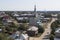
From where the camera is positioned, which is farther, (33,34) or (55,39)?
(33,34)

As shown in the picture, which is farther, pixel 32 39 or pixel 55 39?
pixel 32 39

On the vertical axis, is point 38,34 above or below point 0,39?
below

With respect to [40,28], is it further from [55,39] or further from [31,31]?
[55,39]

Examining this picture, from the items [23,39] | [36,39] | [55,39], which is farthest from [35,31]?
[55,39]

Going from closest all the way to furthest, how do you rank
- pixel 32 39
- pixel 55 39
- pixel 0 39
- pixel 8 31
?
pixel 0 39 → pixel 55 39 → pixel 32 39 → pixel 8 31

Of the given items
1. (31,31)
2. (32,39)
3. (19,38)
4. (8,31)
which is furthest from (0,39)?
(31,31)

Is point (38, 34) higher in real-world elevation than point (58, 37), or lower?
lower

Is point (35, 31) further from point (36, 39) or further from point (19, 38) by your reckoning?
point (19, 38)

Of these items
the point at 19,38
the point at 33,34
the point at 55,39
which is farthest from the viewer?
Result: the point at 33,34

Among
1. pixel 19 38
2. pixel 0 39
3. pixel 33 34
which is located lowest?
pixel 33 34
